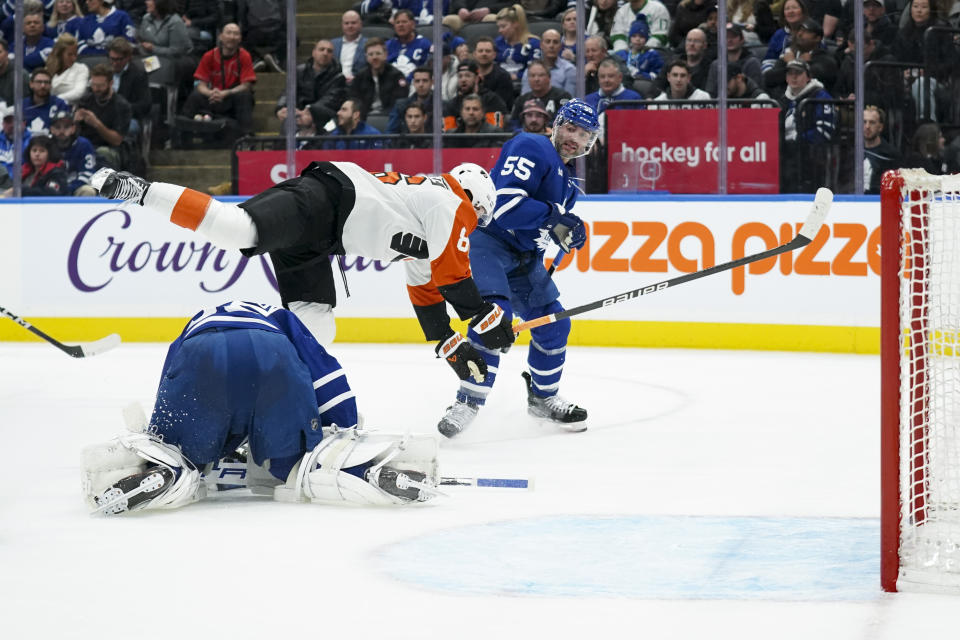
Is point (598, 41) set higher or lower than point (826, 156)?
higher

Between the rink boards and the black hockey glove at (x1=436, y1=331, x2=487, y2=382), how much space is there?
3.43m

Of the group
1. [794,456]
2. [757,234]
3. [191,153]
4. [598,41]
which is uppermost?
[598,41]

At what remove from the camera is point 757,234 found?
7039 mm

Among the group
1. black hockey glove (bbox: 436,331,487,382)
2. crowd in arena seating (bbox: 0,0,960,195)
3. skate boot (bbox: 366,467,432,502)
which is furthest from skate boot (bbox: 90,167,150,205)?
crowd in arena seating (bbox: 0,0,960,195)

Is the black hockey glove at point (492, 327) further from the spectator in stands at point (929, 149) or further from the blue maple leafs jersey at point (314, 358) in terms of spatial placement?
the spectator in stands at point (929, 149)

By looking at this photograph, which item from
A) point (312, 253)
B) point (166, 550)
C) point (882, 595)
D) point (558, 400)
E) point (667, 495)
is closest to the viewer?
point (882, 595)

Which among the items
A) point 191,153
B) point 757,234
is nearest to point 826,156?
point 757,234

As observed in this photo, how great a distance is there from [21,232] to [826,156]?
4.55 meters

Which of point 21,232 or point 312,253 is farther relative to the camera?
point 21,232

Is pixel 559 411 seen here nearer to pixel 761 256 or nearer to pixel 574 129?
pixel 574 129

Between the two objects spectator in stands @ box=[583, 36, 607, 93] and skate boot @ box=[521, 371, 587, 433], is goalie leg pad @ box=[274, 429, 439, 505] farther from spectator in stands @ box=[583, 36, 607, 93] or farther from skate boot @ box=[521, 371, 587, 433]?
spectator in stands @ box=[583, 36, 607, 93]

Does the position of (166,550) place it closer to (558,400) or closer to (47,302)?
(558,400)

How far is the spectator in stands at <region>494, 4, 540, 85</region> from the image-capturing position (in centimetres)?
733

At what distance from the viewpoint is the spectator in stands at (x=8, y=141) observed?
7.61m
